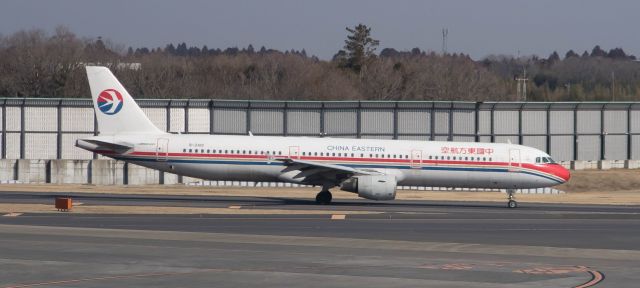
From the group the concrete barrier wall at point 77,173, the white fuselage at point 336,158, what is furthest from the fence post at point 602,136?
the white fuselage at point 336,158

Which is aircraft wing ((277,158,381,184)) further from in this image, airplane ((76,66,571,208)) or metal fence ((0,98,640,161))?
metal fence ((0,98,640,161))

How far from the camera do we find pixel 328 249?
100 ft

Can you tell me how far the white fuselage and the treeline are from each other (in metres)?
56.0

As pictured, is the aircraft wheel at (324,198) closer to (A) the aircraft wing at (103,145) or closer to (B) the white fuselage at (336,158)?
(B) the white fuselage at (336,158)

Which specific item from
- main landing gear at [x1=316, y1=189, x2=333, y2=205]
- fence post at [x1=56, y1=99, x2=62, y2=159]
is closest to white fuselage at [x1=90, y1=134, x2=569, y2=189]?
main landing gear at [x1=316, y1=189, x2=333, y2=205]

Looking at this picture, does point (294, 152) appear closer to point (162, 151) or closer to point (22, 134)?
point (162, 151)

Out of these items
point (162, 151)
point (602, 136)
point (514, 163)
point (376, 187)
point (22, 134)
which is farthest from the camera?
point (602, 136)

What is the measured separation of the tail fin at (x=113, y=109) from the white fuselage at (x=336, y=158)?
2.39ft

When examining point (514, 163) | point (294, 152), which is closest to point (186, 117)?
point (294, 152)

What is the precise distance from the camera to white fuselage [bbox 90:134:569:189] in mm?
50000

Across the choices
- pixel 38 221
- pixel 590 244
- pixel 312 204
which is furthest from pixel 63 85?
pixel 590 244

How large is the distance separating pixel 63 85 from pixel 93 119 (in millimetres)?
37823

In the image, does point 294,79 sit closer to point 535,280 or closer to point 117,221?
point 117,221

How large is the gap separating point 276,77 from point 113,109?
83.0 meters
